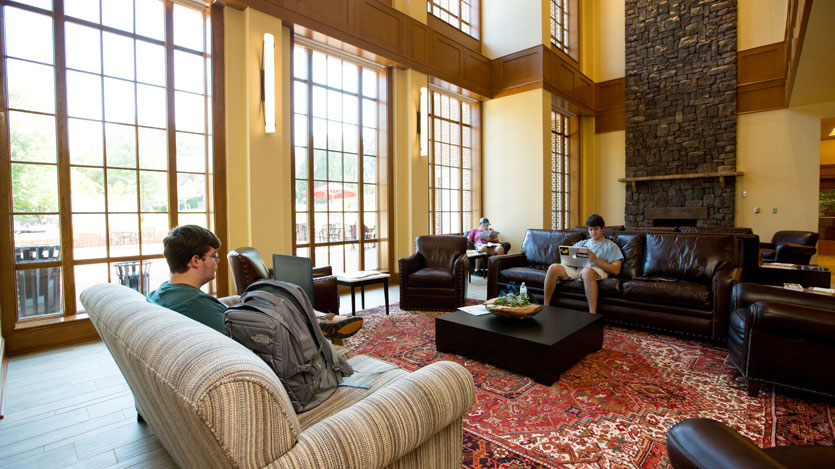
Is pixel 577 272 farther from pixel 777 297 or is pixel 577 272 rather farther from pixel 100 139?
pixel 100 139

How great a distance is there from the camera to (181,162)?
415 cm

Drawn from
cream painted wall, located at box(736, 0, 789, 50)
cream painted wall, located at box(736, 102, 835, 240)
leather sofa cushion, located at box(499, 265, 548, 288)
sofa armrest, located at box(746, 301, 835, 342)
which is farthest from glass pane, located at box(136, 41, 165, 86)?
cream painted wall, located at box(736, 0, 789, 50)

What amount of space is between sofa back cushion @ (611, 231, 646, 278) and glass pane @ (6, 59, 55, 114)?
18.8ft

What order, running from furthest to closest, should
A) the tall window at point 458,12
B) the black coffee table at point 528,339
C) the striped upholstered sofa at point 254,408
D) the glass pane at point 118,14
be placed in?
the tall window at point 458,12 → the glass pane at point 118,14 → the black coffee table at point 528,339 → the striped upholstered sofa at point 254,408

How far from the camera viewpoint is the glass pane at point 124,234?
378cm

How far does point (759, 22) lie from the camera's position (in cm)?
751

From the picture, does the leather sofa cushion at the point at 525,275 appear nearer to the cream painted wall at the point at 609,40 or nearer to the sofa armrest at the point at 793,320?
the sofa armrest at the point at 793,320

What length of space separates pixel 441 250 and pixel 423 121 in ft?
8.05

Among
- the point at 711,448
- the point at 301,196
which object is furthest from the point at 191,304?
the point at 301,196

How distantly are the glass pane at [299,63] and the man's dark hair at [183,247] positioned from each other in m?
3.98

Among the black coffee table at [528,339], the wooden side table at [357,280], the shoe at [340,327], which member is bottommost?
the black coffee table at [528,339]

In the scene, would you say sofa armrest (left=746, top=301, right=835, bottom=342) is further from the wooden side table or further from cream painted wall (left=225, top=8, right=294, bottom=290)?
cream painted wall (left=225, top=8, right=294, bottom=290)

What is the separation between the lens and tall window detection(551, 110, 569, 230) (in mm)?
8984

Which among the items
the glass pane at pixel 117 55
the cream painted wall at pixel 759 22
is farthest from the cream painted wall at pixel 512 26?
the glass pane at pixel 117 55
